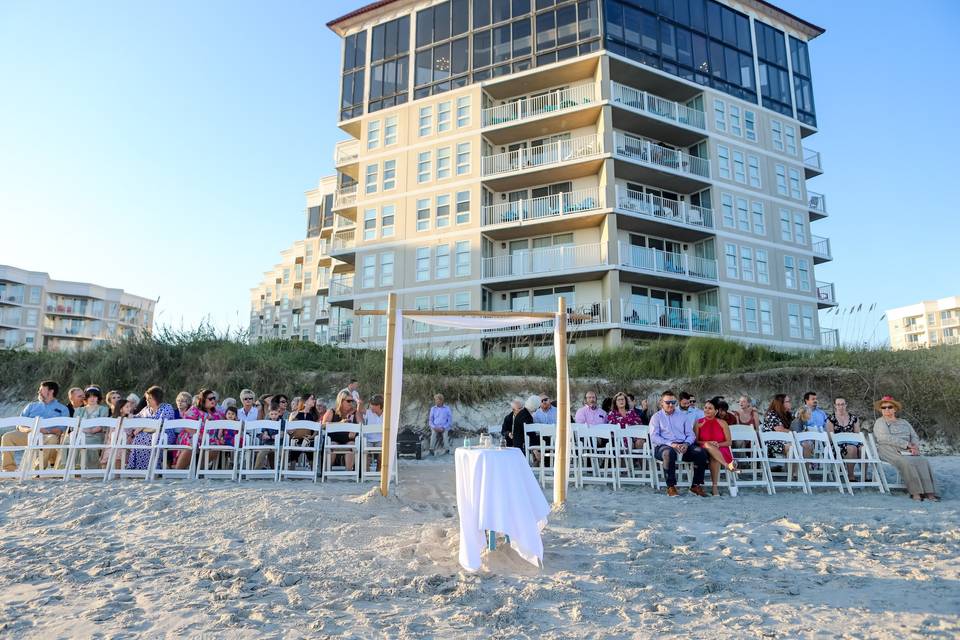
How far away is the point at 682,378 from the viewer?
18.2 meters

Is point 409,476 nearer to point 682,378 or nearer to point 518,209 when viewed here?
point 682,378

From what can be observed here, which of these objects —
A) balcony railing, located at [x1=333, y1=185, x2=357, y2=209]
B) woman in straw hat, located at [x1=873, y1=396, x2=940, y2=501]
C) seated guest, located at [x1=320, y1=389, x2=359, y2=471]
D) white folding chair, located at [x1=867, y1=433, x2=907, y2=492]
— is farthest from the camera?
balcony railing, located at [x1=333, y1=185, x2=357, y2=209]

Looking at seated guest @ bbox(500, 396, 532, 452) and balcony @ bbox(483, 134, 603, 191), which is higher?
balcony @ bbox(483, 134, 603, 191)

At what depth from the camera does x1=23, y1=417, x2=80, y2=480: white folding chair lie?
8852 millimetres

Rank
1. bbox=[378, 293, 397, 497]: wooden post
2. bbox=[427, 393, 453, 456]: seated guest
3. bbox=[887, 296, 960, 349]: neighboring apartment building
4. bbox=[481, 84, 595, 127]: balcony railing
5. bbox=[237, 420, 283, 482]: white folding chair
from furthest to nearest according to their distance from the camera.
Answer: bbox=[887, 296, 960, 349]: neighboring apartment building, bbox=[481, 84, 595, 127]: balcony railing, bbox=[427, 393, 453, 456]: seated guest, bbox=[237, 420, 283, 482]: white folding chair, bbox=[378, 293, 397, 497]: wooden post

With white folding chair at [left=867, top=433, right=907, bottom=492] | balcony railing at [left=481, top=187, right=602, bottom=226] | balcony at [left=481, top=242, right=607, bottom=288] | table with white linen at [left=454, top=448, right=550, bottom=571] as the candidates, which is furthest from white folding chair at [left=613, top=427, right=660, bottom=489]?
balcony railing at [left=481, top=187, right=602, bottom=226]

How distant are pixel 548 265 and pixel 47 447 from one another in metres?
20.2

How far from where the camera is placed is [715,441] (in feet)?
29.8

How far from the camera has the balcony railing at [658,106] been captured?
26.9 metres

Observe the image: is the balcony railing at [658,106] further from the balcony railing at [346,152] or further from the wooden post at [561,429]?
the wooden post at [561,429]

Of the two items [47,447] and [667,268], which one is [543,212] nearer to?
[667,268]

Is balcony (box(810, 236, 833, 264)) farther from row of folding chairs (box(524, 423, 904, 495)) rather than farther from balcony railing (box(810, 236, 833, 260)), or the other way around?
row of folding chairs (box(524, 423, 904, 495))

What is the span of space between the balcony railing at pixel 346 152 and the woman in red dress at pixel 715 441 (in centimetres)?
2676

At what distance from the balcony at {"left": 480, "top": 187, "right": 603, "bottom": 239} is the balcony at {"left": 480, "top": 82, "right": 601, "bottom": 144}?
120 inches
